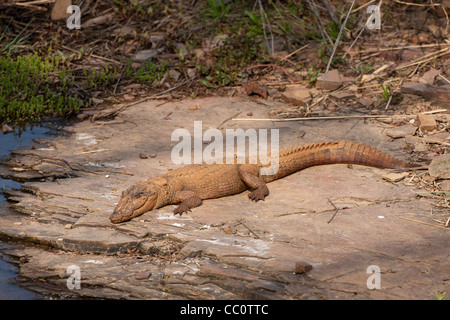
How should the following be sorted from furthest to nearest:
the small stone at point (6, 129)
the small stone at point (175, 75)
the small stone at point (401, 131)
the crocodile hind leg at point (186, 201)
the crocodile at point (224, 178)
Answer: the small stone at point (175, 75) → the small stone at point (6, 129) → the small stone at point (401, 131) → the crocodile hind leg at point (186, 201) → the crocodile at point (224, 178)

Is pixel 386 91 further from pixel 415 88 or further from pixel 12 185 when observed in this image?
pixel 12 185

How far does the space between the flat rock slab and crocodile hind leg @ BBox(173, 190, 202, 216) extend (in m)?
0.10

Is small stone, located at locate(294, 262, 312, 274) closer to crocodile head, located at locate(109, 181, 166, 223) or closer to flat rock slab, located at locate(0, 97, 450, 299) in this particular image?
flat rock slab, located at locate(0, 97, 450, 299)

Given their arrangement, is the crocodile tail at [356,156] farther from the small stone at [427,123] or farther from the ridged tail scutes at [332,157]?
the small stone at [427,123]

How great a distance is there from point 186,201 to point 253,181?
0.83 metres

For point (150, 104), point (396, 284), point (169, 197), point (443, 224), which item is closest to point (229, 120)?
point (150, 104)

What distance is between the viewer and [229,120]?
8.45 meters

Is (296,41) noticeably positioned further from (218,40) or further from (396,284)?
(396,284)

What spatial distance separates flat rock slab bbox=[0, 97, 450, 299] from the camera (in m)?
4.55

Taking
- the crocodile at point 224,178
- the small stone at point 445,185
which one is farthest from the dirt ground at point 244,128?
the crocodile at point 224,178

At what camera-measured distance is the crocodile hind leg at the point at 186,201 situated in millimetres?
5957

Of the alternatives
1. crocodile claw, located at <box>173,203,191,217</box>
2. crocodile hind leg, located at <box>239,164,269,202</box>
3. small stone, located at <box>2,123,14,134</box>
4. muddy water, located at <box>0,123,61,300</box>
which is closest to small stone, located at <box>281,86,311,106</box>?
crocodile hind leg, located at <box>239,164,269,202</box>

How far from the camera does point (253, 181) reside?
6.36 metres

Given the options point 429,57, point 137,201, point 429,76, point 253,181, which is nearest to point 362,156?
point 253,181
